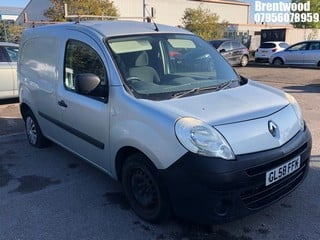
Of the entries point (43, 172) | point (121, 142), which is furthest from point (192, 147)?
point (43, 172)

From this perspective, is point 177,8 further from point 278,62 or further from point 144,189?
point 144,189

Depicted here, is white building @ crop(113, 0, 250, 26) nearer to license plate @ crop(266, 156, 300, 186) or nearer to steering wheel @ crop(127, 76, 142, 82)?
steering wheel @ crop(127, 76, 142, 82)

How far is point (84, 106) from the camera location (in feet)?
12.9

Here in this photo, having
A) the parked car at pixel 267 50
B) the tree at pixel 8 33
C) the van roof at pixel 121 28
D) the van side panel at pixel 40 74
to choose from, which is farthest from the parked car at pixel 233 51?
the van roof at pixel 121 28

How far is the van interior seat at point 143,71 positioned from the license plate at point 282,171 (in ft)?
4.54

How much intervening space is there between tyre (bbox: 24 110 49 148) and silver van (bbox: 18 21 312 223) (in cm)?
65

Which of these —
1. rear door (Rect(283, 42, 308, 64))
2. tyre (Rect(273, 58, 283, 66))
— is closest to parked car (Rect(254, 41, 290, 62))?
tyre (Rect(273, 58, 283, 66))

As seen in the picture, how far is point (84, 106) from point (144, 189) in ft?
3.57

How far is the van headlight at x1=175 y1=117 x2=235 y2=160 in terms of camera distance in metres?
2.87

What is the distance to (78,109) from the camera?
4.05m

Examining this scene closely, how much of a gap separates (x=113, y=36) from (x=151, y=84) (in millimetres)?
687

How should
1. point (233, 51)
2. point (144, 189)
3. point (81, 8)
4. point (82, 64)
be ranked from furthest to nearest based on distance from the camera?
point (81, 8), point (233, 51), point (82, 64), point (144, 189)

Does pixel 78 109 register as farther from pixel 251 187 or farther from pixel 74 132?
pixel 251 187

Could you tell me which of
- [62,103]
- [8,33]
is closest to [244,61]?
[8,33]
